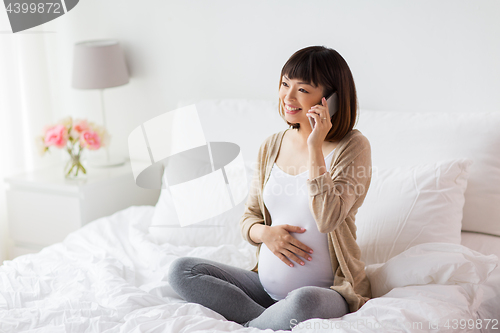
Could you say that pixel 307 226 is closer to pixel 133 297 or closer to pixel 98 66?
pixel 133 297

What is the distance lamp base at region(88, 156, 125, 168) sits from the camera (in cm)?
258

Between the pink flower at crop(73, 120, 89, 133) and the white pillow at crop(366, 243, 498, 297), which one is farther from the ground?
the pink flower at crop(73, 120, 89, 133)

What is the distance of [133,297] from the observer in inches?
54.6

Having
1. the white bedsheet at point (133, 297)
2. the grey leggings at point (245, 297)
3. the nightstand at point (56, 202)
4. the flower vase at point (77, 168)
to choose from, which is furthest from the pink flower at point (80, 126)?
the grey leggings at point (245, 297)

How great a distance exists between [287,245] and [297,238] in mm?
39

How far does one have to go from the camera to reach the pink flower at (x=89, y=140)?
2.34 metres

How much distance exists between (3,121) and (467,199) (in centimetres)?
217

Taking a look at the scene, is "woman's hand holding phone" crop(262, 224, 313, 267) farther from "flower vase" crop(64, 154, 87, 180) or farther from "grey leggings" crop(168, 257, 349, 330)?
"flower vase" crop(64, 154, 87, 180)

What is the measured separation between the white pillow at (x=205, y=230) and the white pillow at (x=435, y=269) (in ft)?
1.94

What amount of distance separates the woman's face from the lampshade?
1313mm

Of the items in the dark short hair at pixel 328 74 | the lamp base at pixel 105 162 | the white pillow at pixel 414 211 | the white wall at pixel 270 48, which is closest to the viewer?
the dark short hair at pixel 328 74

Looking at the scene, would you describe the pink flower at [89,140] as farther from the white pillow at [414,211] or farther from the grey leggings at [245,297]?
the white pillow at [414,211]

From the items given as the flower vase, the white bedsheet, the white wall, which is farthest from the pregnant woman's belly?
the flower vase

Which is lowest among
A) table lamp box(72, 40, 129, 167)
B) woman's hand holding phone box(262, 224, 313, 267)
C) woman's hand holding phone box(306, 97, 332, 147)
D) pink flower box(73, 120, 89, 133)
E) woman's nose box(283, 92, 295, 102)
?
woman's hand holding phone box(262, 224, 313, 267)
